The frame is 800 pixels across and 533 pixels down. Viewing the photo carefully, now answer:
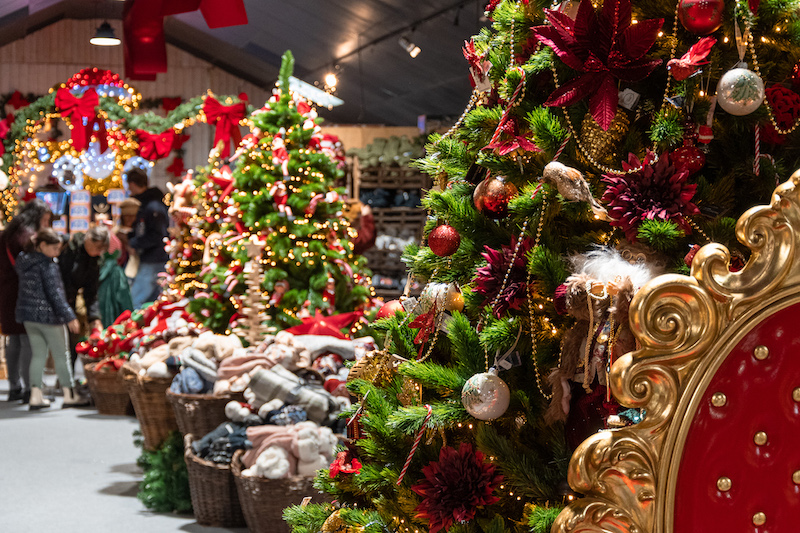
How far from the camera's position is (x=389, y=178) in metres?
9.00

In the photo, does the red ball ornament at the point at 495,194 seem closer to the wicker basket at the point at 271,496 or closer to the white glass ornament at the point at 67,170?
the wicker basket at the point at 271,496

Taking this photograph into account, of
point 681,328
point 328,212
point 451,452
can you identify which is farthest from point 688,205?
point 328,212

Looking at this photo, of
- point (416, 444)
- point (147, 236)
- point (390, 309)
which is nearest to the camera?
point (416, 444)

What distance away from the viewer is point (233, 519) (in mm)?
3799

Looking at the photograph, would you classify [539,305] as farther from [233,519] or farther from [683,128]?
[233,519]

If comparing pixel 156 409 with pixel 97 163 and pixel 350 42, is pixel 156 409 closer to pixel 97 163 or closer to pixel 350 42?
pixel 350 42

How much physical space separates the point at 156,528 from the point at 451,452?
2690 mm

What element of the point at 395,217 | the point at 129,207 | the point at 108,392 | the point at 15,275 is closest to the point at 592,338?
the point at 108,392

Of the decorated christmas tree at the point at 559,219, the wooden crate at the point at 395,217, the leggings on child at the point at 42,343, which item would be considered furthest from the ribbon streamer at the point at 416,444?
the wooden crate at the point at 395,217

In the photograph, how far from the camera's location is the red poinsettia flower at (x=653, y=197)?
134 cm

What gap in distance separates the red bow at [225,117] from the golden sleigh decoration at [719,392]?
190 inches

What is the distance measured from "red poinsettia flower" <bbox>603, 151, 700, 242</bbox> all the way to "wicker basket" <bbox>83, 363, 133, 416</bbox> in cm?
572

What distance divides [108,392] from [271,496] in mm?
3672

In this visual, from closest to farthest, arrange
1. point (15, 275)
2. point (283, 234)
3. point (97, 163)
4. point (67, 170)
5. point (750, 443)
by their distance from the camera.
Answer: point (750, 443)
point (283, 234)
point (15, 275)
point (67, 170)
point (97, 163)
